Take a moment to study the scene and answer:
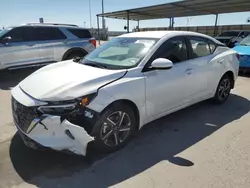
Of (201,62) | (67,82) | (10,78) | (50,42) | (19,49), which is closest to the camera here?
(67,82)

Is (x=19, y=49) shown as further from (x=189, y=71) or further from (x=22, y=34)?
(x=189, y=71)

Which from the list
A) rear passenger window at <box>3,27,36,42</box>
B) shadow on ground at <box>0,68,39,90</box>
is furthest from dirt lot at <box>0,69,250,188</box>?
rear passenger window at <box>3,27,36,42</box>

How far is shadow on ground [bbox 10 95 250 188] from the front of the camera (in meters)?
2.77

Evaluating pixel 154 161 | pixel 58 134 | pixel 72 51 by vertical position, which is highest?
pixel 72 51

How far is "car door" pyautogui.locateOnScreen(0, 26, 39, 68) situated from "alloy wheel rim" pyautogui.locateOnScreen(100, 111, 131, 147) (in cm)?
614

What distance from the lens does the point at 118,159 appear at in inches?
124

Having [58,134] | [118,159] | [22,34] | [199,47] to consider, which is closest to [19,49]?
[22,34]

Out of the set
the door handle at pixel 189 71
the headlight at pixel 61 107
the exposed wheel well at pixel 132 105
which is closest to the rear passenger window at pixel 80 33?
the door handle at pixel 189 71

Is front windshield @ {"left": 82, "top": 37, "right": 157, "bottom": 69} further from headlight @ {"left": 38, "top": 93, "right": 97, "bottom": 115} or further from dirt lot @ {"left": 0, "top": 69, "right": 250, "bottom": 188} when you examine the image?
dirt lot @ {"left": 0, "top": 69, "right": 250, "bottom": 188}

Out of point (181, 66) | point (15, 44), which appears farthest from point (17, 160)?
point (15, 44)

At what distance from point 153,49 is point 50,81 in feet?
5.28

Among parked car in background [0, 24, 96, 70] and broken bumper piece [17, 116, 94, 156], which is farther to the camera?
parked car in background [0, 24, 96, 70]

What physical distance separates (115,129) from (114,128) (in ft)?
0.10

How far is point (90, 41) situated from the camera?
934 cm
